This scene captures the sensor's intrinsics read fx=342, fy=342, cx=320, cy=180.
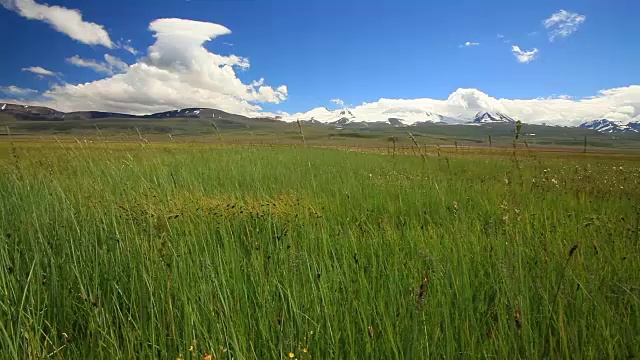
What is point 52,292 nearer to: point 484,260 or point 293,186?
point 484,260

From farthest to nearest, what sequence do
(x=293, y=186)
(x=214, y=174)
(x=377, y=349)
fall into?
(x=214, y=174)
(x=293, y=186)
(x=377, y=349)

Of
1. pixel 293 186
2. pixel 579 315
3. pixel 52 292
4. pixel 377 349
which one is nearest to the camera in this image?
pixel 377 349

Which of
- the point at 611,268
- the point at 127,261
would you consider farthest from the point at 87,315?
the point at 611,268

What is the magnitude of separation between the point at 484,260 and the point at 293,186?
4.93 metres

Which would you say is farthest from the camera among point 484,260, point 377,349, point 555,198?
point 555,198

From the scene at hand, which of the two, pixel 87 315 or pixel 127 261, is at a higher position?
pixel 127 261

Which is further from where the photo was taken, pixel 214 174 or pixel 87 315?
pixel 214 174

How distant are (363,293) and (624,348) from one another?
132cm

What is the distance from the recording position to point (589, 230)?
3857mm

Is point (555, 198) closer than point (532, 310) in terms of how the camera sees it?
No

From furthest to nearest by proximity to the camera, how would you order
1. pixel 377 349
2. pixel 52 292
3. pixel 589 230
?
pixel 589 230 → pixel 52 292 → pixel 377 349

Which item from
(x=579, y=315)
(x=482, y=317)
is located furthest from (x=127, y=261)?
(x=579, y=315)

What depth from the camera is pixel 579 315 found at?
2045mm

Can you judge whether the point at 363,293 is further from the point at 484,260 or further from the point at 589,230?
the point at 589,230
